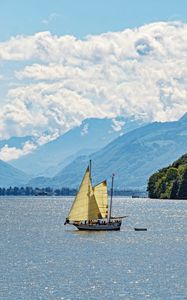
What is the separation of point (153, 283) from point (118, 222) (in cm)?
7714

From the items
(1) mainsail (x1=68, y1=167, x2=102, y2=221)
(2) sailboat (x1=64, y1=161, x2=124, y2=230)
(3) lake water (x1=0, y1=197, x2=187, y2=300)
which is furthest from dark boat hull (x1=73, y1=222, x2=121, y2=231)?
(3) lake water (x1=0, y1=197, x2=187, y2=300)

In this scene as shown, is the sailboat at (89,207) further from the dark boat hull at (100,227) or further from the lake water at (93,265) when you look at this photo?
the lake water at (93,265)

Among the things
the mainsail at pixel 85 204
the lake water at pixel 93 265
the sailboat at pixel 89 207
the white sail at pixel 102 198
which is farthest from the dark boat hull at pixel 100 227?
the white sail at pixel 102 198

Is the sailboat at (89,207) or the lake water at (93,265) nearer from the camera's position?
the lake water at (93,265)

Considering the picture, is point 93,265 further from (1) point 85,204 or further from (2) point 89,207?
(2) point 89,207

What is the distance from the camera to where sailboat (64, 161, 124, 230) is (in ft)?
503

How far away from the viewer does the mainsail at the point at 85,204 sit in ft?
502

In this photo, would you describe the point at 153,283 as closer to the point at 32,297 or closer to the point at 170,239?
the point at 32,297

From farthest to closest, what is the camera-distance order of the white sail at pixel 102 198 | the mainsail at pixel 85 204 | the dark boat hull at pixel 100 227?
1. the dark boat hull at pixel 100 227
2. the white sail at pixel 102 198
3. the mainsail at pixel 85 204

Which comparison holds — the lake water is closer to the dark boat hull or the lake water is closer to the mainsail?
the dark boat hull

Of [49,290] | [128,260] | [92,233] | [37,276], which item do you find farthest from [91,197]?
[49,290]

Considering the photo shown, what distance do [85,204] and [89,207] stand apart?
103cm

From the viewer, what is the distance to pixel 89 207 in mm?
154750

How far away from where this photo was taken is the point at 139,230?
169m
